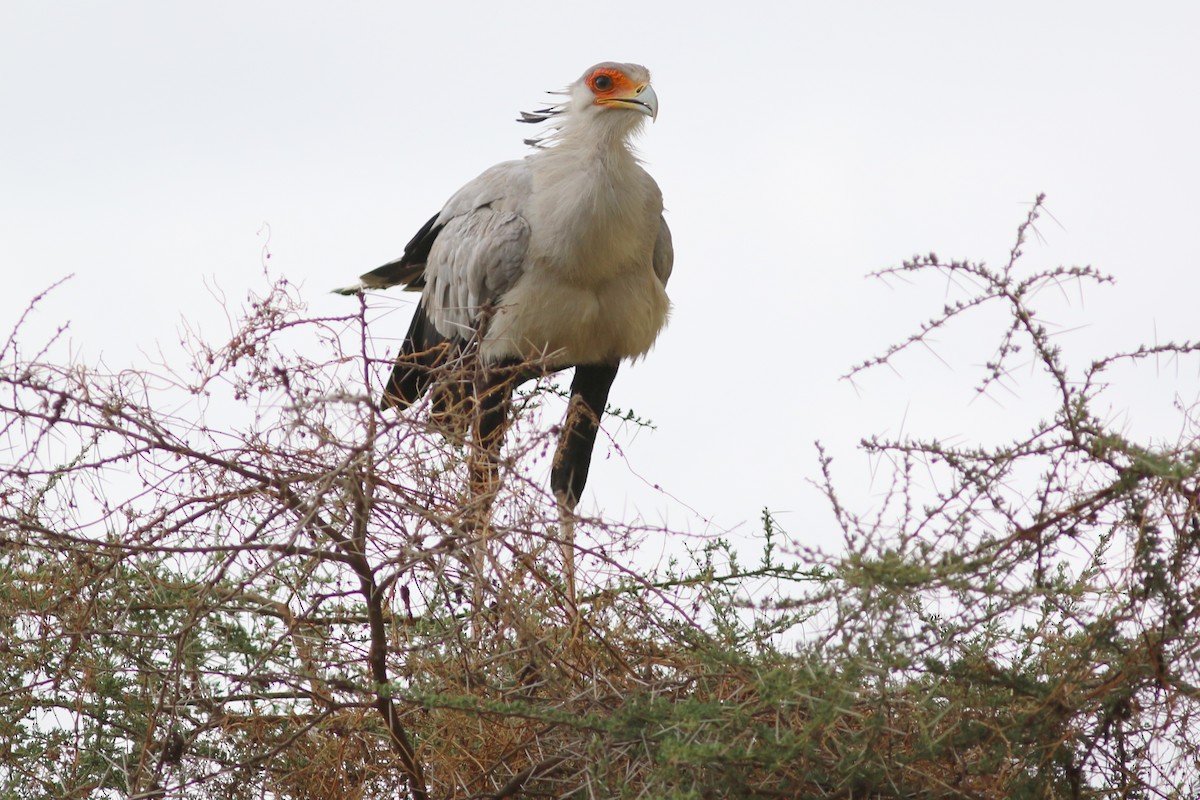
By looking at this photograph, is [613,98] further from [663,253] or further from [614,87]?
[663,253]

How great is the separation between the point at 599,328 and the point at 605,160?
59 cm

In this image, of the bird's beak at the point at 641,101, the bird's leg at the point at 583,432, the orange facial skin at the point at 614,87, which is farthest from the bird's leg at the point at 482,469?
the orange facial skin at the point at 614,87

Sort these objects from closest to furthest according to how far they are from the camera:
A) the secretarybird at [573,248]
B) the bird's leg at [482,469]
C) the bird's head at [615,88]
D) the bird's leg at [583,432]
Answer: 1. the bird's leg at [482,469]
2. the secretarybird at [573,248]
3. the bird's head at [615,88]
4. the bird's leg at [583,432]

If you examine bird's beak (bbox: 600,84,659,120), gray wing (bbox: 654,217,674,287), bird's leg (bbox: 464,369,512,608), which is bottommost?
bird's leg (bbox: 464,369,512,608)

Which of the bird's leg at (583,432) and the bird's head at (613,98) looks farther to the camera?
the bird's leg at (583,432)

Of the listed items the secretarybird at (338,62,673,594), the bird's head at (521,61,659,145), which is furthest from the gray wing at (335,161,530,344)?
the bird's head at (521,61,659,145)

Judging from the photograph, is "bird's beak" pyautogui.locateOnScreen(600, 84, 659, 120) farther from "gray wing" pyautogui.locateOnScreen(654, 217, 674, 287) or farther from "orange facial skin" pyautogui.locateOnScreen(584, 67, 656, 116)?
"gray wing" pyautogui.locateOnScreen(654, 217, 674, 287)

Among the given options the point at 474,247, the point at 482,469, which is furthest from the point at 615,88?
the point at 482,469

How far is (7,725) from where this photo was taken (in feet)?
11.9

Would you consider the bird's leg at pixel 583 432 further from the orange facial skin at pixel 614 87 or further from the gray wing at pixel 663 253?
the orange facial skin at pixel 614 87

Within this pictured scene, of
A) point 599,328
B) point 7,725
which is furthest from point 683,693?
point 599,328

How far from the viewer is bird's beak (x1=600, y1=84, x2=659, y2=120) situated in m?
4.96

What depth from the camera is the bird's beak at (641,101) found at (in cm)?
496

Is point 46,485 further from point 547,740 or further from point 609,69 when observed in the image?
point 609,69
